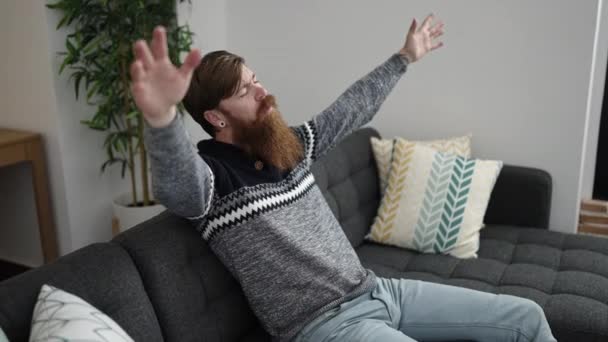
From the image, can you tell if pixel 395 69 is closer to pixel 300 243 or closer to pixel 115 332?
pixel 300 243

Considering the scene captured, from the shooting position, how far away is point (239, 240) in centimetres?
147

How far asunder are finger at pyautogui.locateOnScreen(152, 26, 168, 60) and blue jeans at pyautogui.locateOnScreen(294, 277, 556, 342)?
2.56 ft

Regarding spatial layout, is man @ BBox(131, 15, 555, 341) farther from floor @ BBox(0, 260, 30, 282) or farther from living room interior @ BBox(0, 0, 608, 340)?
floor @ BBox(0, 260, 30, 282)

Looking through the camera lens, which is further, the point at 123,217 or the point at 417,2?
the point at 123,217

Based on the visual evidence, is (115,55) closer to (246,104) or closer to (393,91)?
(393,91)

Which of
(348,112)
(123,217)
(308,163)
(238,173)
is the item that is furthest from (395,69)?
(123,217)

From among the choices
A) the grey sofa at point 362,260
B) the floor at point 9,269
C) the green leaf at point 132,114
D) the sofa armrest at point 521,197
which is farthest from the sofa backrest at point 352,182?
the floor at point 9,269

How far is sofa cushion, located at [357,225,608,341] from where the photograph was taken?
1781 millimetres

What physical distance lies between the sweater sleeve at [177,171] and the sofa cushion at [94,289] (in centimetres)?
20

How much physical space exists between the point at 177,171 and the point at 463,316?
86cm

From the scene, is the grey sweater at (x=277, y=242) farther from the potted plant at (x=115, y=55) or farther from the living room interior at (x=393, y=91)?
the potted plant at (x=115, y=55)

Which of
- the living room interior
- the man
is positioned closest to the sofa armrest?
the living room interior

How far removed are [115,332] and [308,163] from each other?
2.49ft

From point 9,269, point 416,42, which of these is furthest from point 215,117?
point 9,269
